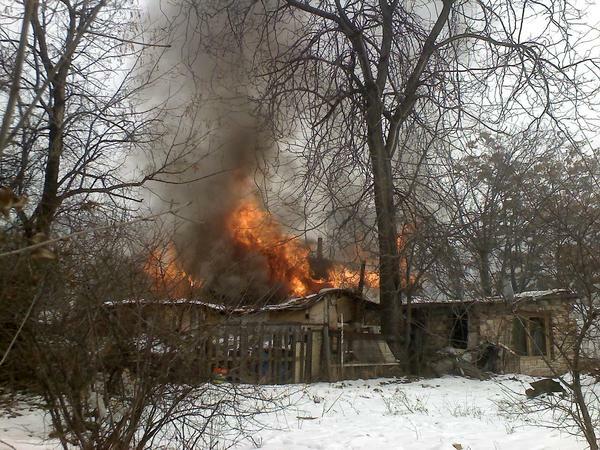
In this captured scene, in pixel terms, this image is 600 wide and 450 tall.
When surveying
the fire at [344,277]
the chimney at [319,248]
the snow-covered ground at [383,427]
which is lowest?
the snow-covered ground at [383,427]

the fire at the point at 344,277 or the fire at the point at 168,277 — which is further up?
the fire at the point at 344,277

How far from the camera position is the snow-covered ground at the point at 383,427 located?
5156 mm

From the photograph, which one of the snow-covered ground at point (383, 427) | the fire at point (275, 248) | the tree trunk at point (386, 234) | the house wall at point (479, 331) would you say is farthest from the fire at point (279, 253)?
the snow-covered ground at point (383, 427)

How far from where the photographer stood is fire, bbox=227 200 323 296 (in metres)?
18.6

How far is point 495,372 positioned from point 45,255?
16160 millimetres

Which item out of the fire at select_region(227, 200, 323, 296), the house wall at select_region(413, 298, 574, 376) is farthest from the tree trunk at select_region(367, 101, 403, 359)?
the fire at select_region(227, 200, 323, 296)

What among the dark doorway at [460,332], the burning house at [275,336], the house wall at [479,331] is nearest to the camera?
the burning house at [275,336]

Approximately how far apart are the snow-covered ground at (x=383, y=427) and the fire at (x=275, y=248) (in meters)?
8.98

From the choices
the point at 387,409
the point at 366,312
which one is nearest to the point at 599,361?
the point at 387,409

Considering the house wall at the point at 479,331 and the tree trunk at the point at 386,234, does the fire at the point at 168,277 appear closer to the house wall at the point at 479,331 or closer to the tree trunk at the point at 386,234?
the tree trunk at the point at 386,234

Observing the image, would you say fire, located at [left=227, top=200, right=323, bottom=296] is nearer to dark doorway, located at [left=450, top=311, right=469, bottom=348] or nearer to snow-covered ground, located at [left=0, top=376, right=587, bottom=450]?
dark doorway, located at [left=450, top=311, right=469, bottom=348]

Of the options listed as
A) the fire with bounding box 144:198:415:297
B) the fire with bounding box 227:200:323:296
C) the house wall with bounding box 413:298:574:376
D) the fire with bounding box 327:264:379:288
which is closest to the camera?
the house wall with bounding box 413:298:574:376

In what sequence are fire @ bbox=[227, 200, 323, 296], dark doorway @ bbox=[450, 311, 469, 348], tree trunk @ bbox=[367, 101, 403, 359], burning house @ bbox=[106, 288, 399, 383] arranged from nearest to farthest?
burning house @ bbox=[106, 288, 399, 383] < tree trunk @ bbox=[367, 101, 403, 359] < dark doorway @ bbox=[450, 311, 469, 348] < fire @ bbox=[227, 200, 323, 296]

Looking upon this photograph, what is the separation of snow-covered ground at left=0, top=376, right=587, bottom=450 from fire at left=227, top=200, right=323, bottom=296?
353 inches
